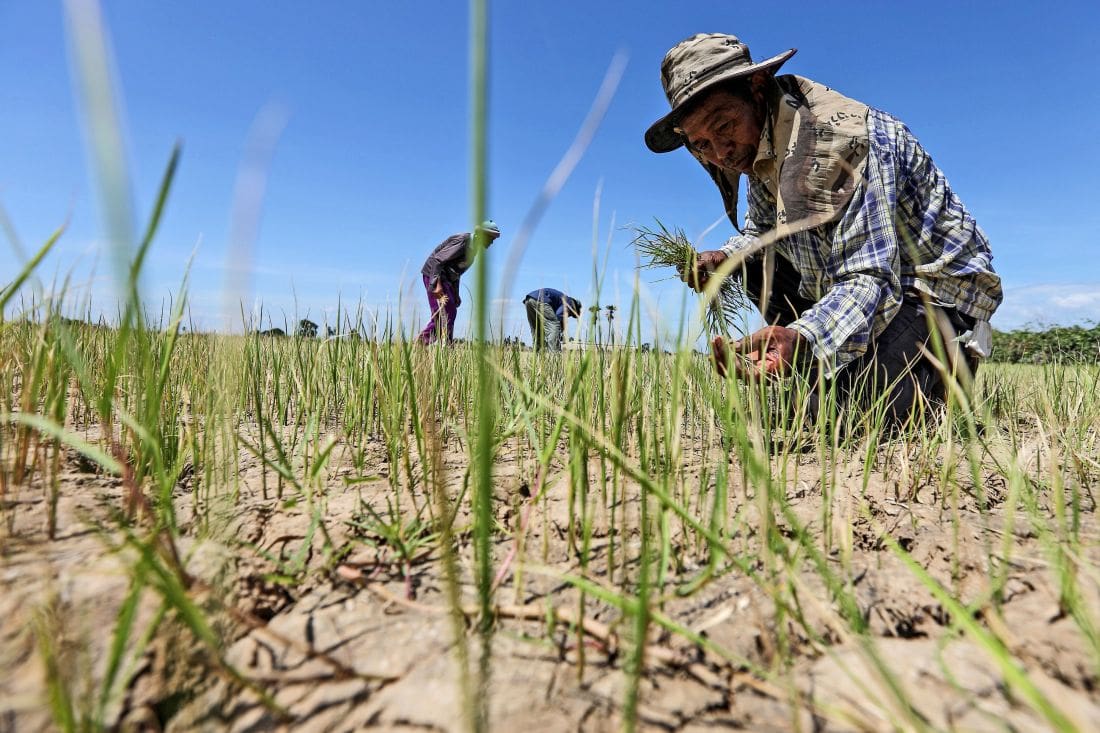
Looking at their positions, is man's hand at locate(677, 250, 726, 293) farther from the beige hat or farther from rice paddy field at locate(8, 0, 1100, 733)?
rice paddy field at locate(8, 0, 1100, 733)

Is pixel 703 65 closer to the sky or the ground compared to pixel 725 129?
closer to the sky

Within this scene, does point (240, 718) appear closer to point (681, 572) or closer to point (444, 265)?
point (681, 572)

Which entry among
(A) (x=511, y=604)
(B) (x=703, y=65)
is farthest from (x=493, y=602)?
(B) (x=703, y=65)

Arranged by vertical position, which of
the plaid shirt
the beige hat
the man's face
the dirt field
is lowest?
the dirt field

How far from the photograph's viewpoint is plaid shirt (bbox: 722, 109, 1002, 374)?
5.54 ft

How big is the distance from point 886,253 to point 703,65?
897 mm

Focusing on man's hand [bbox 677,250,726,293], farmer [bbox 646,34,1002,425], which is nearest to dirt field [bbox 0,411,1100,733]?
farmer [bbox 646,34,1002,425]

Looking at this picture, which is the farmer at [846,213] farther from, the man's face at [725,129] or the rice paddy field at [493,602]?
the rice paddy field at [493,602]

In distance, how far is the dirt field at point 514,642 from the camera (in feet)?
1.43

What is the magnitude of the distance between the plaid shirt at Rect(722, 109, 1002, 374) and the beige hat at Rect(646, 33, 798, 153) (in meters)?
0.48

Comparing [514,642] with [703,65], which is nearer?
[514,642]

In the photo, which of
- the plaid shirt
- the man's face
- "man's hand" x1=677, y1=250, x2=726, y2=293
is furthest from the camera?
"man's hand" x1=677, y1=250, x2=726, y2=293

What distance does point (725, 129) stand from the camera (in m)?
2.05

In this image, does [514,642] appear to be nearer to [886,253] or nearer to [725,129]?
[886,253]
